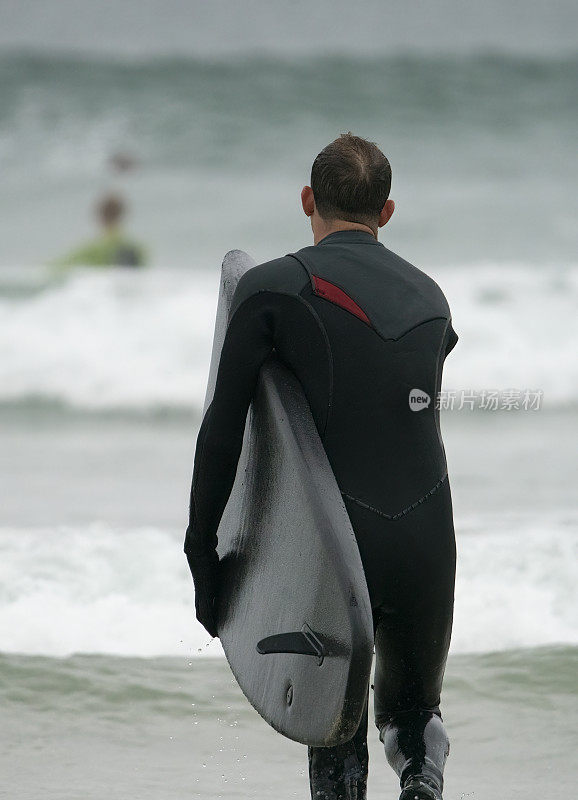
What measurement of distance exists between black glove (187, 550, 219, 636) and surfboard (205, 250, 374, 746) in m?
0.02

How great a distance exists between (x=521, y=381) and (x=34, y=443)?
15.3 ft

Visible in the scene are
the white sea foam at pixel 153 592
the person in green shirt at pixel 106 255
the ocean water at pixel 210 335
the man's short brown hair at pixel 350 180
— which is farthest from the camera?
the person in green shirt at pixel 106 255

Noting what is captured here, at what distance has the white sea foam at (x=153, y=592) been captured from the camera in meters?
4.43

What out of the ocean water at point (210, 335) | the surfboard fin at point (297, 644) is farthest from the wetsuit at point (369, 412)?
the ocean water at point (210, 335)

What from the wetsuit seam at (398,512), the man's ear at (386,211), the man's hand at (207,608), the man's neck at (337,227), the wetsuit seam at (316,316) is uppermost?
the man's ear at (386,211)

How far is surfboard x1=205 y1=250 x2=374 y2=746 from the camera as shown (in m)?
2.02

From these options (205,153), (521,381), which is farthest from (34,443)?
(205,153)

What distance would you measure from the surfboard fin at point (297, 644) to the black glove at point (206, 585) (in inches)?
10.6

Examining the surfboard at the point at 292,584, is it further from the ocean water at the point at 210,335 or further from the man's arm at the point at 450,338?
the ocean water at the point at 210,335

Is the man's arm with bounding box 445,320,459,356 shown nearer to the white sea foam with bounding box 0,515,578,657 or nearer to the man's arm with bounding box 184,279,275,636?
the man's arm with bounding box 184,279,275,636

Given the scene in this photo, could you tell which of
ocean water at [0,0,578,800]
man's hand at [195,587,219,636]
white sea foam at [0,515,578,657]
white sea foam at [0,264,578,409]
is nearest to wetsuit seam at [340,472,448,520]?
man's hand at [195,587,219,636]

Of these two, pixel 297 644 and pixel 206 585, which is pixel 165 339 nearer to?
pixel 206 585

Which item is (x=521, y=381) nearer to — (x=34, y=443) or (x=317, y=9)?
(x=34, y=443)

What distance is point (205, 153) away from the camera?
2034 cm
